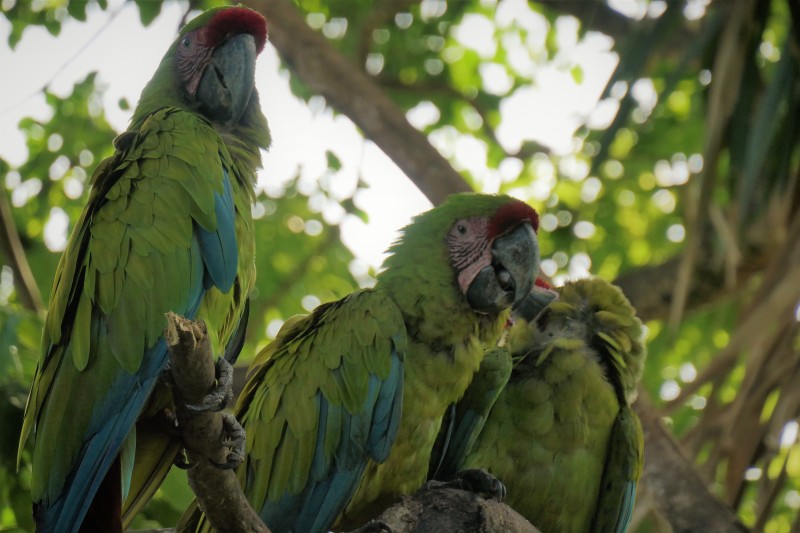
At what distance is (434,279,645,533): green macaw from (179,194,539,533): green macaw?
198 millimetres

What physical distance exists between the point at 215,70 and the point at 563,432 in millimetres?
1391

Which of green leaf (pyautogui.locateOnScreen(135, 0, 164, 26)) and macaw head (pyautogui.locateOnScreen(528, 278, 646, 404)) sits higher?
green leaf (pyautogui.locateOnScreen(135, 0, 164, 26))

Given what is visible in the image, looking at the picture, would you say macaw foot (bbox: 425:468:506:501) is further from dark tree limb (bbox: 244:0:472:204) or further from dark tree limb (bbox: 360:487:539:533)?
dark tree limb (bbox: 244:0:472:204)

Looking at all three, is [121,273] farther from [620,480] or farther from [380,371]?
[620,480]

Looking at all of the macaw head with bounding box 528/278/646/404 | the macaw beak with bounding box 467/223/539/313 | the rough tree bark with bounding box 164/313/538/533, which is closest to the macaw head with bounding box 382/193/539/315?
the macaw beak with bounding box 467/223/539/313

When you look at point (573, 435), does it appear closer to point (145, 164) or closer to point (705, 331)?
point (145, 164)

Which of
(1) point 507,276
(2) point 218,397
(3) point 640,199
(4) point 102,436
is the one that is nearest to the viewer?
(2) point 218,397

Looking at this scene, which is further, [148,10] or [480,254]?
[148,10]

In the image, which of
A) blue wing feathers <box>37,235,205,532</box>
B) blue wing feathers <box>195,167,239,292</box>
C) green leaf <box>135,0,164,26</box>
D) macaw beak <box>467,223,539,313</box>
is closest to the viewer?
blue wing feathers <box>37,235,205,532</box>

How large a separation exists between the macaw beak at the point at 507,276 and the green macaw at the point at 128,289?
0.60 meters

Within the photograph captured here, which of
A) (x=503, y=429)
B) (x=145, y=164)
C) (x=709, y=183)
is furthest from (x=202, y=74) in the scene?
(x=709, y=183)

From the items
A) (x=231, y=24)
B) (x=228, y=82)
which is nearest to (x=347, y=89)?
(x=231, y=24)

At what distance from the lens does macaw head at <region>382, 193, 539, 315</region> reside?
8.30ft

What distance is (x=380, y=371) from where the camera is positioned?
236cm
